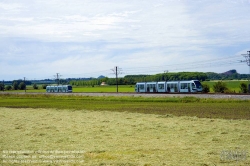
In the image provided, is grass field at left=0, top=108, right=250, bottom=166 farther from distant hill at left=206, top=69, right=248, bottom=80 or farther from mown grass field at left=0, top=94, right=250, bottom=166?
distant hill at left=206, top=69, right=248, bottom=80

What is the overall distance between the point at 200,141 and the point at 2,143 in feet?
27.2

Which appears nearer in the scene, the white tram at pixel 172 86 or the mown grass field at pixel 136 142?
the mown grass field at pixel 136 142

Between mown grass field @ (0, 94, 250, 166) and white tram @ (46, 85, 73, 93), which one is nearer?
mown grass field @ (0, 94, 250, 166)

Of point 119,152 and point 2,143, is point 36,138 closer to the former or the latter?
point 2,143

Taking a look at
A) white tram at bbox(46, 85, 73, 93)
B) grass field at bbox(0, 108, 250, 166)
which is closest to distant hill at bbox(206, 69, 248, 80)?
white tram at bbox(46, 85, 73, 93)

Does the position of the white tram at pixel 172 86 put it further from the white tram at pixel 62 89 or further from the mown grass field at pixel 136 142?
the mown grass field at pixel 136 142

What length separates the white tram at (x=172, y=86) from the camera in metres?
54.3

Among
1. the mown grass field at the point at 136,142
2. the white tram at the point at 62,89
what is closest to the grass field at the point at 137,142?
the mown grass field at the point at 136,142

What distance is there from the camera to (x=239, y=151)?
11.2 m

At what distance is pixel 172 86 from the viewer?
5800cm

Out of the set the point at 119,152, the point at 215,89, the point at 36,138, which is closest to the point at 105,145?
the point at 119,152

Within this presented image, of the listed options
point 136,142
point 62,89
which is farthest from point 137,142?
point 62,89

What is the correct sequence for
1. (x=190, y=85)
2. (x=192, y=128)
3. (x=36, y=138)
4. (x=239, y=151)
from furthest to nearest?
(x=190, y=85), (x=192, y=128), (x=36, y=138), (x=239, y=151)

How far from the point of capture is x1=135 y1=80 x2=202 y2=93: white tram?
54.3m
